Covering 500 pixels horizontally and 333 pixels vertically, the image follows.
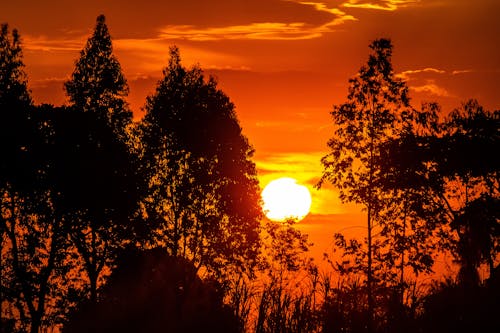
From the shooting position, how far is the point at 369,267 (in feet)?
163

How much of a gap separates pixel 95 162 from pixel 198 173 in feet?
45.7

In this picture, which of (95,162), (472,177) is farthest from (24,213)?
(472,177)

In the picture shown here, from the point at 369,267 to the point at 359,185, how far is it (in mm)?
5573

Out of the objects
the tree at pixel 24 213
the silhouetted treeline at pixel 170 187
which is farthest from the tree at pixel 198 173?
the tree at pixel 24 213

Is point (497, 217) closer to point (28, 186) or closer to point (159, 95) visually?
point (159, 95)

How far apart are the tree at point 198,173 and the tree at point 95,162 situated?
8.68 meters

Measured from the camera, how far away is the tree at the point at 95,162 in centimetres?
5416

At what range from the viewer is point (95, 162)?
5541 cm

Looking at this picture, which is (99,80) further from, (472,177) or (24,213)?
(472,177)

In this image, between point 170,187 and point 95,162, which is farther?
point 170,187

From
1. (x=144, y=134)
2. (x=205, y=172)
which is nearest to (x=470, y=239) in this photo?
(x=205, y=172)

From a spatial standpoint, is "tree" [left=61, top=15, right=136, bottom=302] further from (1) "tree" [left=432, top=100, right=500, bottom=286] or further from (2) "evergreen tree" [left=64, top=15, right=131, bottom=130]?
(1) "tree" [left=432, top=100, right=500, bottom=286]

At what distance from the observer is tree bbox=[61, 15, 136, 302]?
54.2 meters

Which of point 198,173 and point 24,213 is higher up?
point 198,173
